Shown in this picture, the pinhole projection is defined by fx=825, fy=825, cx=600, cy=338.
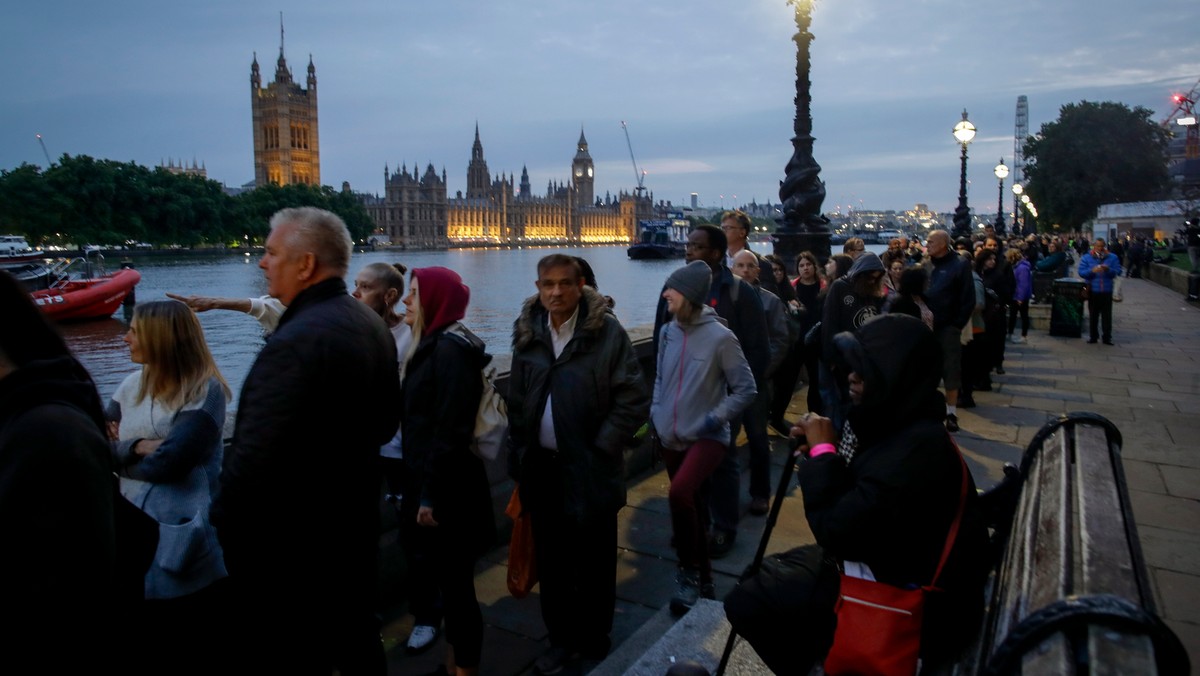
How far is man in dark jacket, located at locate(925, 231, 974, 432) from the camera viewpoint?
738cm

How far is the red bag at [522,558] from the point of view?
364 cm

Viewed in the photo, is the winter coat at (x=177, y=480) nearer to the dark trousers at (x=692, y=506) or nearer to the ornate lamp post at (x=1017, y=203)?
the dark trousers at (x=692, y=506)

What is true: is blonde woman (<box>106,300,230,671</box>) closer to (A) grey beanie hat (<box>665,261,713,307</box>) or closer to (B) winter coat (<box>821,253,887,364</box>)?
(A) grey beanie hat (<box>665,261,713,307</box>)

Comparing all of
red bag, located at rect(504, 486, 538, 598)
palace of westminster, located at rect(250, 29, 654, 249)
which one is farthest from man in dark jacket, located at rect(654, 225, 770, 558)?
palace of westminster, located at rect(250, 29, 654, 249)

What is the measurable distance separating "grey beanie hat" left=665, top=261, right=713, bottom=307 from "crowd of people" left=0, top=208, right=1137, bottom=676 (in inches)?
0.6

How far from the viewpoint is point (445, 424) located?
3.22m

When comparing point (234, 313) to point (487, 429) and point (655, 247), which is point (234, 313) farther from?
point (655, 247)

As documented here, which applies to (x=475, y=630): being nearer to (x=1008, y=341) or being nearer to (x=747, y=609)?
(x=747, y=609)

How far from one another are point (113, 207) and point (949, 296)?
261ft

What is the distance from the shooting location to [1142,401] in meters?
8.70

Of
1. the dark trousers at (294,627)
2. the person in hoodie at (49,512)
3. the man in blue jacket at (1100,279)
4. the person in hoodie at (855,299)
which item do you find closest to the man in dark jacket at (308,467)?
the dark trousers at (294,627)

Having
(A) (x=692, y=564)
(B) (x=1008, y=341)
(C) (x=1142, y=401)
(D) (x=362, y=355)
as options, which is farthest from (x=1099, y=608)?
(B) (x=1008, y=341)

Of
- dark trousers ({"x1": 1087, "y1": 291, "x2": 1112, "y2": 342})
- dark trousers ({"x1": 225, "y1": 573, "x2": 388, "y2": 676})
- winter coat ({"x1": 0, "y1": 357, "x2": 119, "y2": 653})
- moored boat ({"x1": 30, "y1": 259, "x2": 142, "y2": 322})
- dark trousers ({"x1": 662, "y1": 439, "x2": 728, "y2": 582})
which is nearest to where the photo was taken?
winter coat ({"x1": 0, "y1": 357, "x2": 119, "y2": 653})

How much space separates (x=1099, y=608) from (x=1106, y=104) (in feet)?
235
